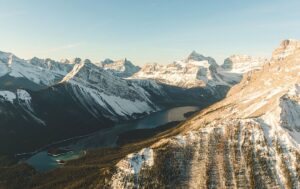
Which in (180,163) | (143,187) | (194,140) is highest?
(194,140)

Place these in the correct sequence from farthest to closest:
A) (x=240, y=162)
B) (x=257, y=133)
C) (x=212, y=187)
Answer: (x=257, y=133) < (x=240, y=162) < (x=212, y=187)

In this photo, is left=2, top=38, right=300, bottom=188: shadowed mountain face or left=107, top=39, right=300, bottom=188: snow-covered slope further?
left=2, top=38, right=300, bottom=188: shadowed mountain face

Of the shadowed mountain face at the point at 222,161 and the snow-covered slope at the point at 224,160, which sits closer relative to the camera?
the snow-covered slope at the point at 224,160

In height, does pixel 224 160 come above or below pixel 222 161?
above

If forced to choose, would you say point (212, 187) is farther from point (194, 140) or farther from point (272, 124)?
point (272, 124)

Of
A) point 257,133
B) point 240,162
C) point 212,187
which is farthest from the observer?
point 257,133

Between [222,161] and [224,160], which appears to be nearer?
[222,161]

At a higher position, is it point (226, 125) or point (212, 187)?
point (226, 125)

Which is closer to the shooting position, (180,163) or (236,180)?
(236,180)

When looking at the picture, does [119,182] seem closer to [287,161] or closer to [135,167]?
[135,167]

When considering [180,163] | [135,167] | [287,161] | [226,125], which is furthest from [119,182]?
[287,161]
